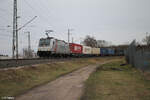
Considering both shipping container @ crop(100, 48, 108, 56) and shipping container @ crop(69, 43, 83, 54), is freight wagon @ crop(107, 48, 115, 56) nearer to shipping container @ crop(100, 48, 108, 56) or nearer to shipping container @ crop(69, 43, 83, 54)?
shipping container @ crop(100, 48, 108, 56)

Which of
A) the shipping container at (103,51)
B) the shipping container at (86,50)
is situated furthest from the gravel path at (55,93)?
the shipping container at (103,51)

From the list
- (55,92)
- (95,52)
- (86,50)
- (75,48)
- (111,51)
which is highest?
(75,48)

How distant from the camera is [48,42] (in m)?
25.2

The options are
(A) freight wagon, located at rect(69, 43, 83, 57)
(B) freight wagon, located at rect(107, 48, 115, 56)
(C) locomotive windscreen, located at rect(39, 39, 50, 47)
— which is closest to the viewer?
(C) locomotive windscreen, located at rect(39, 39, 50, 47)

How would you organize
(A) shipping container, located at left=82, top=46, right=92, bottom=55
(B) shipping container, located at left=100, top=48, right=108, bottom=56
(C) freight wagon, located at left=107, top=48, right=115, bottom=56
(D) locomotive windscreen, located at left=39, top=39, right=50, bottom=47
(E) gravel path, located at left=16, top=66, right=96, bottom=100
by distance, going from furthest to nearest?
(C) freight wagon, located at left=107, top=48, right=115, bottom=56 < (B) shipping container, located at left=100, top=48, right=108, bottom=56 < (A) shipping container, located at left=82, top=46, right=92, bottom=55 < (D) locomotive windscreen, located at left=39, top=39, right=50, bottom=47 < (E) gravel path, located at left=16, top=66, right=96, bottom=100

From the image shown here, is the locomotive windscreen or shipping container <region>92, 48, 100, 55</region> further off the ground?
the locomotive windscreen

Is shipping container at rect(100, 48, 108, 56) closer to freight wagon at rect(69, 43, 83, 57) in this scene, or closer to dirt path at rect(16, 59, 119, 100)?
freight wagon at rect(69, 43, 83, 57)

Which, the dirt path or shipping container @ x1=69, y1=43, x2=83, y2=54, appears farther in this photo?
shipping container @ x1=69, y1=43, x2=83, y2=54

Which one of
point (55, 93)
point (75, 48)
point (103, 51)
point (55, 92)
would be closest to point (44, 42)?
point (75, 48)

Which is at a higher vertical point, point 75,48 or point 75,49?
point 75,48

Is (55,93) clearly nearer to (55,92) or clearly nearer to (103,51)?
(55,92)

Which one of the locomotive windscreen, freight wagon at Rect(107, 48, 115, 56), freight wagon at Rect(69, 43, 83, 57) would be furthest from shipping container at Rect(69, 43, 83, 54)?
freight wagon at Rect(107, 48, 115, 56)

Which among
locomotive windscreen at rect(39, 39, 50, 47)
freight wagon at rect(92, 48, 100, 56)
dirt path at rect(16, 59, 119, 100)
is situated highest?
locomotive windscreen at rect(39, 39, 50, 47)

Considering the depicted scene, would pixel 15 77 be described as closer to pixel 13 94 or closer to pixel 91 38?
pixel 13 94
